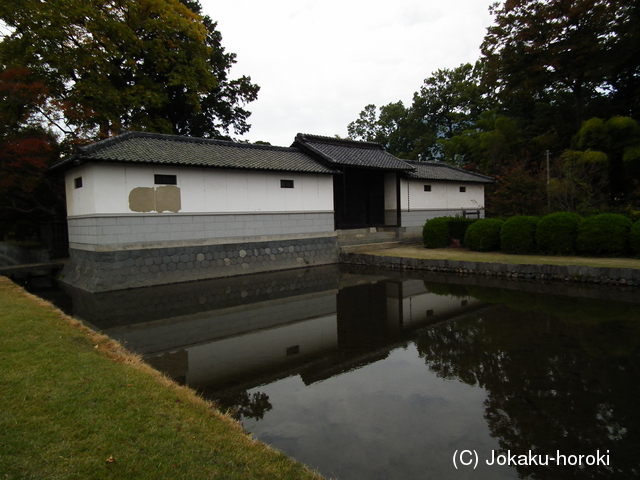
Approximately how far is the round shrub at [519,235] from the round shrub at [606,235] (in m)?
1.45

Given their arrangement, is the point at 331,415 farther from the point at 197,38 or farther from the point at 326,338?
the point at 197,38

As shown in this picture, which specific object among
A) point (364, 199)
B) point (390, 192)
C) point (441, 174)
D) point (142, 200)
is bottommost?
point (142, 200)

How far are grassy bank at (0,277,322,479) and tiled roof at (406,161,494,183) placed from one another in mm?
17316

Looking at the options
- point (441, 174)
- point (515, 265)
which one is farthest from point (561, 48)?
point (515, 265)

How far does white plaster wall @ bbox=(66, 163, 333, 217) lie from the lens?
450 inches

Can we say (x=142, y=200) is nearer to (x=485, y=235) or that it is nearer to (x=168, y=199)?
(x=168, y=199)

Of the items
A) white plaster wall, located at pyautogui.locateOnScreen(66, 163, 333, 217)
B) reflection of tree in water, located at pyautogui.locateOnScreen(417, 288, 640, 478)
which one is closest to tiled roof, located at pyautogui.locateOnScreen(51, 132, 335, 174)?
white plaster wall, located at pyautogui.locateOnScreen(66, 163, 333, 217)

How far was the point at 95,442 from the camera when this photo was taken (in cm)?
264

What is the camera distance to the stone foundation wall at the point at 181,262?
36.3 feet

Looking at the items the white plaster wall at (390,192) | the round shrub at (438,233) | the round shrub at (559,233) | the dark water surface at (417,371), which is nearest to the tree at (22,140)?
the dark water surface at (417,371)

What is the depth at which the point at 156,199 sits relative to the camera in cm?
1225

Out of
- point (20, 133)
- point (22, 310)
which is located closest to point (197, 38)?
point (20, 133)

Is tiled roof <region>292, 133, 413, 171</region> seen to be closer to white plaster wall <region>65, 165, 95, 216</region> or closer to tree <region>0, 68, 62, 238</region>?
white plaster wall <region>65, 165, 95, 216</region>

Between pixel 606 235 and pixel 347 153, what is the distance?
1114 cm
